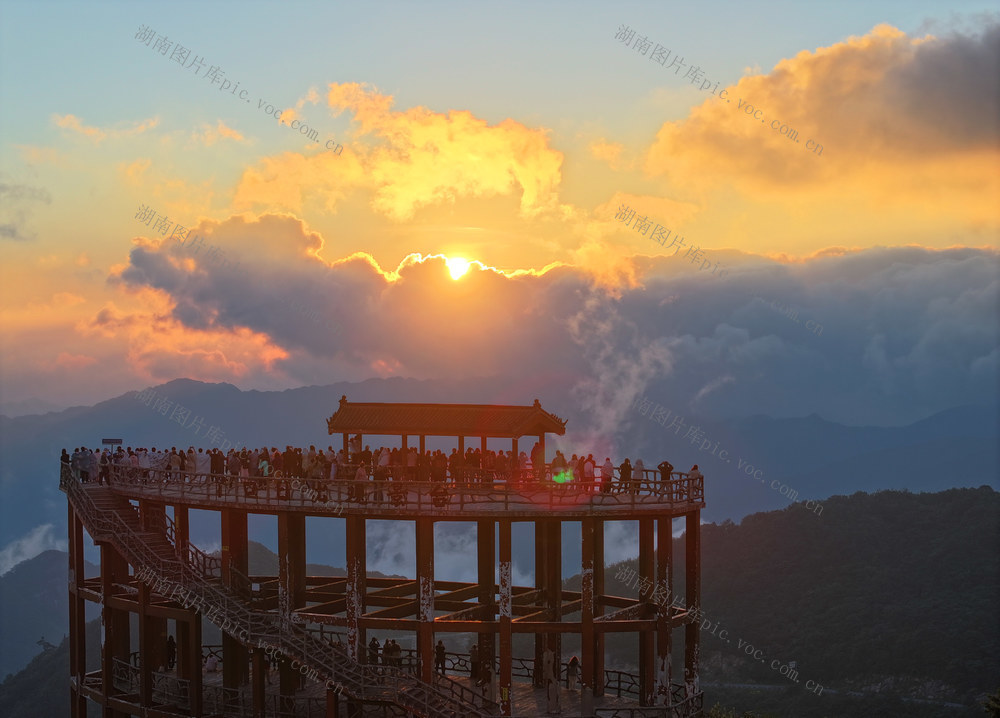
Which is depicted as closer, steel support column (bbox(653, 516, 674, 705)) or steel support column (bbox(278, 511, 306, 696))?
steel support column (bbox(653, 516, 674, 705))

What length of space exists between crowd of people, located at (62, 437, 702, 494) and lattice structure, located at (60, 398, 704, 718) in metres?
0.36

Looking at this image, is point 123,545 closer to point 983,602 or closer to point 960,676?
point 960,676

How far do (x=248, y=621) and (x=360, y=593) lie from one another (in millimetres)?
4824

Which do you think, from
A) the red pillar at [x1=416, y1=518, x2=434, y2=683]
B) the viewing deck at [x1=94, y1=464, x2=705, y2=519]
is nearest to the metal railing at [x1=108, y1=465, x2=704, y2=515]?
the viewing deck at [x1=94, y1=464, x2=705, y2=519]

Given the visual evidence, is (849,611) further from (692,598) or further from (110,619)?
(110,619)

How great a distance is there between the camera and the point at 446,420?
51844 millimetres

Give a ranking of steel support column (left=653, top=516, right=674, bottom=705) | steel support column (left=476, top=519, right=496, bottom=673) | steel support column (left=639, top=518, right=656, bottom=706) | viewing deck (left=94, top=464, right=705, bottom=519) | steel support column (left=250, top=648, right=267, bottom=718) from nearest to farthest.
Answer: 1. viewing deck (left=94, top=464, right=705, bottom=519)
2. steel support column (left=653, top=516, right=674, bottom=705)
3. steel support column (left=250, top=648, right=267, bottom=718)
4. steel support column (left=639, top=518, right=656, bottom=706)
5. steel support column (left=476, top=519, right=496, bottom=673)

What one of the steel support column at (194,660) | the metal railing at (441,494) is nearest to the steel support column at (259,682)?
the steel support column at (194,660)

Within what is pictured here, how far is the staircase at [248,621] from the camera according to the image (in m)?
45.2

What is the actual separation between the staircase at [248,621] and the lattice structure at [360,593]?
9cm

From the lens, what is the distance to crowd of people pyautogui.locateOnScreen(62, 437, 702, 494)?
47.3 m

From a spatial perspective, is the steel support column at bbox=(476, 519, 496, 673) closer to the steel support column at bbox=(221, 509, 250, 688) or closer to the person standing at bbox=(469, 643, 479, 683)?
the person standing at bbox=(469, 643, 479, 683)

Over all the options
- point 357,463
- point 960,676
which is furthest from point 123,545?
point 960,676

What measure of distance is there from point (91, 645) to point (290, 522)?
14635 cm
